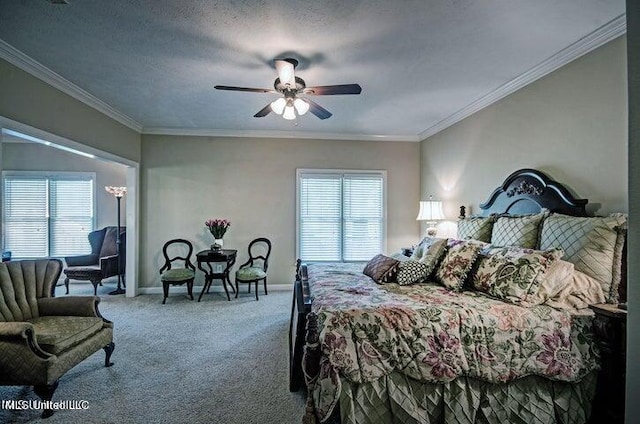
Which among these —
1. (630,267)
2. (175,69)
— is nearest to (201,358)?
(175,69)

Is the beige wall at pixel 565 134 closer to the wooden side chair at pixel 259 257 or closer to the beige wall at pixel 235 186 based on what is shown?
the beige wall at pixel 235 186

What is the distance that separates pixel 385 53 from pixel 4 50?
10.8 ft

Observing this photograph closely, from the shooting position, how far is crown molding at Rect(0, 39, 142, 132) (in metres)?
2.77

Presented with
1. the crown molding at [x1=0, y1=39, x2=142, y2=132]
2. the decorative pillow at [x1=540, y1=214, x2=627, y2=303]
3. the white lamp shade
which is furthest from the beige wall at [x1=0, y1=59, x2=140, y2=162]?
the decorative pillow at [x1=540, y1=214, x2=627, y2=303]

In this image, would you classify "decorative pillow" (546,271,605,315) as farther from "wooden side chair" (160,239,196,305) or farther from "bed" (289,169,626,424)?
"wooden side chair" (160,239,196,305)

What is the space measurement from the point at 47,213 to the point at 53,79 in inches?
155

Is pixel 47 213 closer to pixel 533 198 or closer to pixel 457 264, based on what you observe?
pixel 457 264

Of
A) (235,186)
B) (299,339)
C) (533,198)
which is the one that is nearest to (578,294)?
(533,198)

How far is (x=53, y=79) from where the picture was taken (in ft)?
10.8

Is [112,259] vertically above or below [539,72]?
below

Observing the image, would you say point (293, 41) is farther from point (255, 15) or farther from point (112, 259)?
point (112, 259)

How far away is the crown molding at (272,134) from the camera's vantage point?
536 centimetres

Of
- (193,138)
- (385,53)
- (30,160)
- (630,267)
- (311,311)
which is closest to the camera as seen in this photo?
(630,267)

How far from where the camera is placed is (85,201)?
20.3 ft
